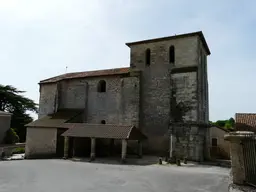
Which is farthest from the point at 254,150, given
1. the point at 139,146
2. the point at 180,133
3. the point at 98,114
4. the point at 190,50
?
the point at 98,114

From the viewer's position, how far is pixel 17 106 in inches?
1435

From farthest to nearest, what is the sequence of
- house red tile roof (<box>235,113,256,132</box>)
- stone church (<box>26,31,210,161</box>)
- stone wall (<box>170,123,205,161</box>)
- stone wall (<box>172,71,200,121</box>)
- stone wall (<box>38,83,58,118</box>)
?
stone wall (<box>38,83,58,118</box>) < stone wall (<box>172,71,200,121</box>) < stone church (<box>26,31,210,161</box>) < stone wall (<box>170,123,205,161</box>) < house red tile roof (<box>235,113,256,132</box>)

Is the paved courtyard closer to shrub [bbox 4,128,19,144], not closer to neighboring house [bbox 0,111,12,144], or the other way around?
shrub [bbox 4,128,19,144]

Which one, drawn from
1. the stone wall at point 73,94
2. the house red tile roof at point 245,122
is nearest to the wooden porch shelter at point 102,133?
the stone wall at point 73,94

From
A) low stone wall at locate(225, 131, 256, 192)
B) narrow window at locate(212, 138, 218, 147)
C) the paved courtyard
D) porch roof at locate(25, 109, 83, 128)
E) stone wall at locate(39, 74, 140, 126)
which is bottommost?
the paved courtyard

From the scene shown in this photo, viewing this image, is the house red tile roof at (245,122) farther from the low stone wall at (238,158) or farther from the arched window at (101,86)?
the arched window at (101,86)

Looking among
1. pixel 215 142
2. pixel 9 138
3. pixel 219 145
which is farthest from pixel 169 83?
pixel 9 138

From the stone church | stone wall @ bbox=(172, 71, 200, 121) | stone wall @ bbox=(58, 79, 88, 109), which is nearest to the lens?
the stone church

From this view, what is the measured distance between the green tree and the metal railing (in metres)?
33.8

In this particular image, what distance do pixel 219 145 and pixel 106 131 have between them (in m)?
13.7

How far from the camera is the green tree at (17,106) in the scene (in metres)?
34.8

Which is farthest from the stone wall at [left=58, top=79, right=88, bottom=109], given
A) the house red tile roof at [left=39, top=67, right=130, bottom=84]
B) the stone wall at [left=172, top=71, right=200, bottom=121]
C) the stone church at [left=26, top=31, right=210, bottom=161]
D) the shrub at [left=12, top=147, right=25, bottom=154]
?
the stone wall at [left=172, top=71, right=200, bottom=121]

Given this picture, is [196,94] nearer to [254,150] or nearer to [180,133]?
[180,133]

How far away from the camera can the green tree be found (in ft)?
114
